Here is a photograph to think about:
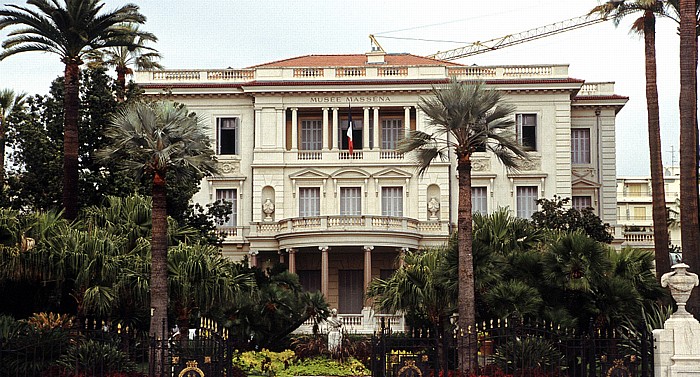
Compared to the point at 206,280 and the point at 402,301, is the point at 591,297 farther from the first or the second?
the point at 206,280

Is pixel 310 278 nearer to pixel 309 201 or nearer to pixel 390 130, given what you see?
pixel 309 201

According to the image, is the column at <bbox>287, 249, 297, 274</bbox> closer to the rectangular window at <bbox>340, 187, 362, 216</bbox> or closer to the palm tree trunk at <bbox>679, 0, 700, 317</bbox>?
the rectangular window at <bbox>340, 187, 362, 216</bbox>

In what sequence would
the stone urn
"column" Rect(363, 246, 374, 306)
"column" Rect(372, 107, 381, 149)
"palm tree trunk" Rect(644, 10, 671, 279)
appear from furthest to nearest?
"column" Rect(372, 107, 381, 149)
"column" Rect(363, 246, 374, 306)
"palm tree trunk" Rect(644, 10, 671, 279)
the stone urn

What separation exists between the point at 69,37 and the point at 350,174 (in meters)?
22.2

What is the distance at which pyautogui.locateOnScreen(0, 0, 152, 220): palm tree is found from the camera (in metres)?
30.2

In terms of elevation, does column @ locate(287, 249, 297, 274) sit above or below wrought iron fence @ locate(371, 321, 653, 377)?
above

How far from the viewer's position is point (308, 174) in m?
51.0

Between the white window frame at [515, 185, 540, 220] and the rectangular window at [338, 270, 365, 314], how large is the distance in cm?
802

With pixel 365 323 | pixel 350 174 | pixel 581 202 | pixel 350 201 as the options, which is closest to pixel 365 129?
pixel 350 174

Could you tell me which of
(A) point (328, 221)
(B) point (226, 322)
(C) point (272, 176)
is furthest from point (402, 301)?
(C) point (272, 176)

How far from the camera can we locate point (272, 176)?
51.0 m

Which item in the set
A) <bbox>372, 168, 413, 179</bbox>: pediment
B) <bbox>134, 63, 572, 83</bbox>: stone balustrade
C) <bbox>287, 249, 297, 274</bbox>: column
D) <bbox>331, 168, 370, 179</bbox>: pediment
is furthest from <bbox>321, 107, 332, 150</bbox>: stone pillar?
<bbox>287, 249, 297, 274</bbox>: column

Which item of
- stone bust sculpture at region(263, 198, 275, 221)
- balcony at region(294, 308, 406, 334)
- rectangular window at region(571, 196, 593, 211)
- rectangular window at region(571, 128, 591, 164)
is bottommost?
balcony at region(294, 308, 406, 334)

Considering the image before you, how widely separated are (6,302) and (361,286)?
2489cm
